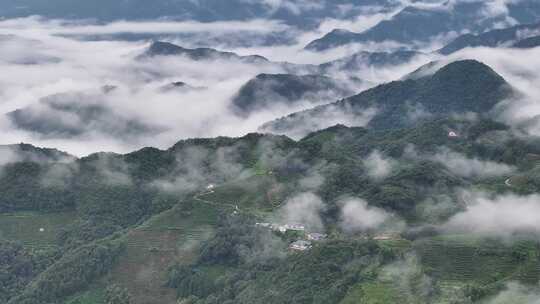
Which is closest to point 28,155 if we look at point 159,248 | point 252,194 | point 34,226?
point 34,226

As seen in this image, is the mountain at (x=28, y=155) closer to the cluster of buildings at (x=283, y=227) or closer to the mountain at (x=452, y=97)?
the cluster of buildings at (x=283, y=227)

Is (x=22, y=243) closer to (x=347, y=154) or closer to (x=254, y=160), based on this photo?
(x=254, y=160)

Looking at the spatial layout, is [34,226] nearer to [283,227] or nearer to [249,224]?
[249,224]

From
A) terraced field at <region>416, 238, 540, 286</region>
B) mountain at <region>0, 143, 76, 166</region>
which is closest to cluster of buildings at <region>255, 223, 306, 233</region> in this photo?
terraced field at <region>416, 238, 540, 286</region>

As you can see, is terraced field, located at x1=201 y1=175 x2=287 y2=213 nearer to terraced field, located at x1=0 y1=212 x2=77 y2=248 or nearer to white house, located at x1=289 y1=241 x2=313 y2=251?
white house, located at x1=289 y1=241 x2=313 y2=251

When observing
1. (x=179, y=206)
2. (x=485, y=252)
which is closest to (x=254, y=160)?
(x=179, y=206)

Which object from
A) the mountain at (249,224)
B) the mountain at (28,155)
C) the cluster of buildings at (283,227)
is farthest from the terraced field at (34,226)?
the cluster of buildings at (283,227)
